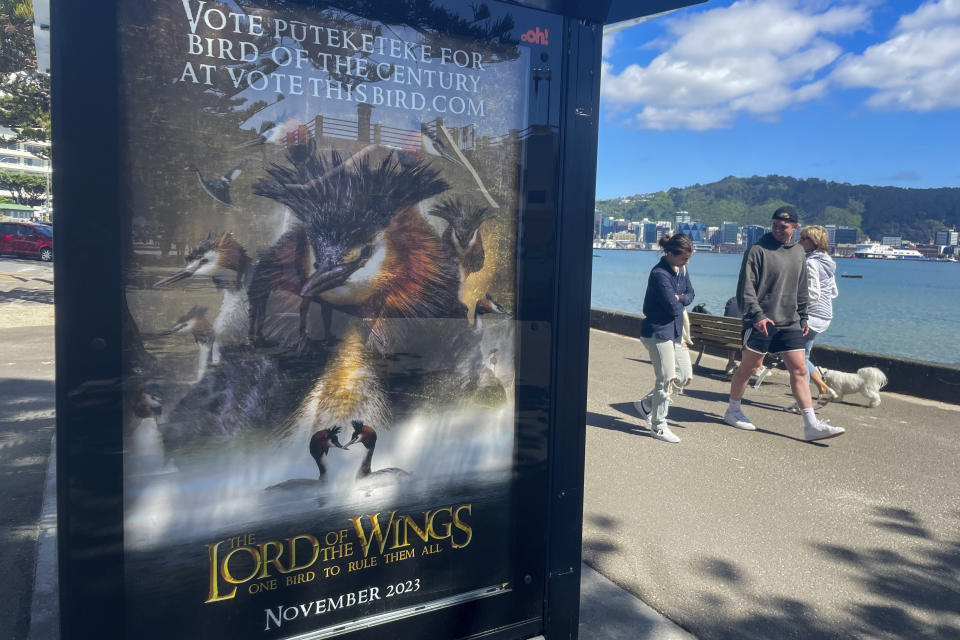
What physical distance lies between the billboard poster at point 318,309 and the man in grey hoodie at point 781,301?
441 centimetres

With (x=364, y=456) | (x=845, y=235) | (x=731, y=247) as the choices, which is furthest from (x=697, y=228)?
(x=364, y=456)

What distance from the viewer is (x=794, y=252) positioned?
6137 mm

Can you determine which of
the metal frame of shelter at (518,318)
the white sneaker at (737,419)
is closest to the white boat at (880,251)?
the white sneaker at (737,419)

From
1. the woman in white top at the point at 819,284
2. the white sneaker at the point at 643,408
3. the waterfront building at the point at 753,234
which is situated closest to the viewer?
the waterfront building at the point at 753,234

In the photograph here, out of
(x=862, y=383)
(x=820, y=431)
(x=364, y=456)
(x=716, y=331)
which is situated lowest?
(x=820, y=431)

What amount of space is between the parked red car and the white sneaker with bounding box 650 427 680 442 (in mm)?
30737

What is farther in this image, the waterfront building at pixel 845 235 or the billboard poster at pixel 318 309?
the waterfront building at pixel 845 235

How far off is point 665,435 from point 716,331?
12.9ft

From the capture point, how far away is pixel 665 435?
20.2 ft

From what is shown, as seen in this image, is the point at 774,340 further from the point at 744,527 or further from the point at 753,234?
the point at 753,234

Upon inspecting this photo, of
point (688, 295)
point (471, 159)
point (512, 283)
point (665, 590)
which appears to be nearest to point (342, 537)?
point (512, 283)

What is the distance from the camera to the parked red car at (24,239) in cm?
2928

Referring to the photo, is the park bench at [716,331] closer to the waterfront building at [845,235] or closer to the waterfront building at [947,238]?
the waterfront building at [845,235]

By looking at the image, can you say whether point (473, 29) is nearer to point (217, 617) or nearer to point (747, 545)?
point (217, 617)
